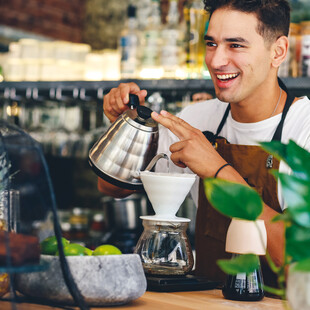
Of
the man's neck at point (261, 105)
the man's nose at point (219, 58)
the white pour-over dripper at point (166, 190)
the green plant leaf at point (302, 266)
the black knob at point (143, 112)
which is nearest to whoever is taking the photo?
the green plant leaf at point (302, 266)

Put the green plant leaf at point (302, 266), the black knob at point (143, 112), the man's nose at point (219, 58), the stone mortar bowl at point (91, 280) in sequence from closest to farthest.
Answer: the green plant leaf at point (302, 266) < the stone mortar bowl at point (91, 280) < the black knob at point (143, 112) < the man's nose at point (219, 58)

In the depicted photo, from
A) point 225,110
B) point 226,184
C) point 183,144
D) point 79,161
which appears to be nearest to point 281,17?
point 225,110

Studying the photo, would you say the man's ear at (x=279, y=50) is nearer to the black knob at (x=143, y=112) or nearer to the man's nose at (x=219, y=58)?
the man's nose at (x=219, y=58)

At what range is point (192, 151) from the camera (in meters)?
1.66

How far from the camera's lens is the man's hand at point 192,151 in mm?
1643

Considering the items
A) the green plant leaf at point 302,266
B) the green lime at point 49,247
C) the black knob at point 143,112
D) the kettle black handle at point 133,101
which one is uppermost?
the kettle black handle at point 133,101

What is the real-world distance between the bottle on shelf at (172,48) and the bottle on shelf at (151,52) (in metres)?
0.04

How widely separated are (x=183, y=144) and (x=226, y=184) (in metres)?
0.96

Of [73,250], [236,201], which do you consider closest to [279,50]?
[73,250]

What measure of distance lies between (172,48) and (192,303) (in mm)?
1839

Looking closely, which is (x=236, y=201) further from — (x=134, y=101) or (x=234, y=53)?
(x=234, y=53)

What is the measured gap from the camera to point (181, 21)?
2.98m

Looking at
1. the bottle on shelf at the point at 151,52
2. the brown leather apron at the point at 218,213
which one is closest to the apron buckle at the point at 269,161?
the brown leather apron at the point at 218,213

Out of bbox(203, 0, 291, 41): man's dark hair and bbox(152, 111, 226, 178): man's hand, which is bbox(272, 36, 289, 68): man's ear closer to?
bbox(203, 0, 291, 41): man's dark hair
